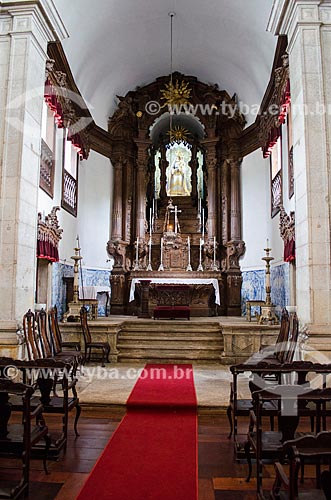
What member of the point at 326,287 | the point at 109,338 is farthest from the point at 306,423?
the point at 109,338

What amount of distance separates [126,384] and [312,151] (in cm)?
416

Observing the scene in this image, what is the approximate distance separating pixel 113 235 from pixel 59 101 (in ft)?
15.9

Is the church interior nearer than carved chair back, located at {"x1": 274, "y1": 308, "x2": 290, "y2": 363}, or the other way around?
the church interior

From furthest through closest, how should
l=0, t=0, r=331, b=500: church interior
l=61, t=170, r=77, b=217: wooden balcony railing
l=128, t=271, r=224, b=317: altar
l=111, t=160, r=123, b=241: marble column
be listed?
1. l=111, t=160, r=123, b=241: marble column
2. l=128, t=271, r=224, b=317: altar
3. l=61, t=170, r=77, b=217: wooden balcony railing
4. l=0, t=0, r=331, b=500: church interior

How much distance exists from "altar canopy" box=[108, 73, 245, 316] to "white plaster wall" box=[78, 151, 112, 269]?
0.29m

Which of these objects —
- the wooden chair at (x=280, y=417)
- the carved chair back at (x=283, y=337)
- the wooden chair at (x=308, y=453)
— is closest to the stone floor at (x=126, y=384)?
the carved chair back at (x=283, y=337)

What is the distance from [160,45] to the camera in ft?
40.5

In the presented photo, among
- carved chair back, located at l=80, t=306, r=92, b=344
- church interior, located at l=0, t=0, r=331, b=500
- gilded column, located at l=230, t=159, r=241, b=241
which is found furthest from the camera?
gilded column, located at l=230, t=159, r=241, b=241

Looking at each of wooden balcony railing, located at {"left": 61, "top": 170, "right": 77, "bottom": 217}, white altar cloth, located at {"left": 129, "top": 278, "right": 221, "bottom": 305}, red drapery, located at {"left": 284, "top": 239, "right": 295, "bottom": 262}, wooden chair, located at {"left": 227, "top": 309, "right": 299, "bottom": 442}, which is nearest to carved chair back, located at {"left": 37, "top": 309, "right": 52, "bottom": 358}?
wooden chair, located at {"left": 227, "top": 309, "right": 299, "bottom": 442}

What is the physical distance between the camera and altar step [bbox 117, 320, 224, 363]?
824 cm

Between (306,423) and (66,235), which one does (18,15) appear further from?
(306,423)

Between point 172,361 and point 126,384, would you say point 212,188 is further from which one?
point 126,384

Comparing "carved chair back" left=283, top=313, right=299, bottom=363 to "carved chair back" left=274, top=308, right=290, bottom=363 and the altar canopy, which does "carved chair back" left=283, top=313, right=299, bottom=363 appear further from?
the altar canopy

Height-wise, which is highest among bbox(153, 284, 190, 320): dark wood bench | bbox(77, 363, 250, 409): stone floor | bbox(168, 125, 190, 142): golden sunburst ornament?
bbox(168, 125, 190, 142): golden sunburst ornament
